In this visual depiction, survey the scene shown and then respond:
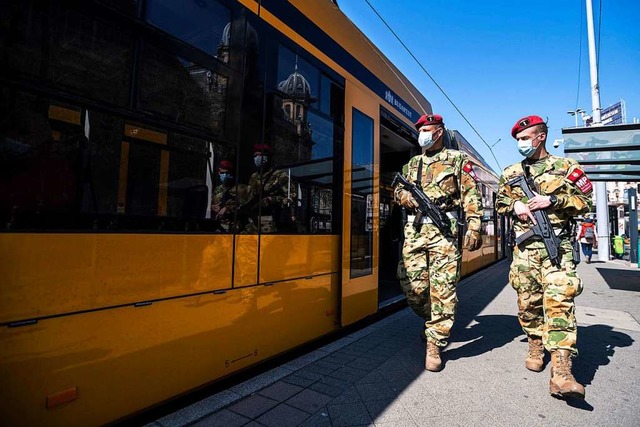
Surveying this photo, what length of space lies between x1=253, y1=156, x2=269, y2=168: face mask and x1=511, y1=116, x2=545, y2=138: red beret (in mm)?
2274

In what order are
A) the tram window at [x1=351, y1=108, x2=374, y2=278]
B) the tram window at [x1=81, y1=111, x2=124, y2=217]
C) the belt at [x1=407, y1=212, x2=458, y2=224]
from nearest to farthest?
the tram window at [x1=81, y1=111, x2=124, y2=217], the belt at [x1=407, y1=212, x2=458, y2=224], the tram window at [x1=351, y1=108, x2=374, y2=278]

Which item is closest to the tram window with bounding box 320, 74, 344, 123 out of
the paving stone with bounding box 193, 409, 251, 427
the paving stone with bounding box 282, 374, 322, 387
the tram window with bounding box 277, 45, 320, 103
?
the tram window with bounding box 277, 45, 320, 103

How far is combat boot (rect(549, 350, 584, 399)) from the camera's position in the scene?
2391 millimetres

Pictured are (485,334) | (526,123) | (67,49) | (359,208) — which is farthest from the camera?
(485,334)

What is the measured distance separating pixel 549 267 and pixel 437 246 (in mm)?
886

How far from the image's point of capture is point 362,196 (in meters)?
4.11

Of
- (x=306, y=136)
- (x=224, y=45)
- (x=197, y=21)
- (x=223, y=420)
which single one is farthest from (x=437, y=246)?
(x=197, y=21)

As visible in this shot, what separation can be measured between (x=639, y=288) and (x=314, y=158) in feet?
28.7

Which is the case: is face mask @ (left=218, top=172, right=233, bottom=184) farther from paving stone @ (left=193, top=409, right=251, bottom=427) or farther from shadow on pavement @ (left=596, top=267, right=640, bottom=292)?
shadow on pavement @ (left=596, top=267, right=640, bottom=292)

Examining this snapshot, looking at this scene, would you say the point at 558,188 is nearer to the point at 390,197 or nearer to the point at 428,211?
the point at 428,211

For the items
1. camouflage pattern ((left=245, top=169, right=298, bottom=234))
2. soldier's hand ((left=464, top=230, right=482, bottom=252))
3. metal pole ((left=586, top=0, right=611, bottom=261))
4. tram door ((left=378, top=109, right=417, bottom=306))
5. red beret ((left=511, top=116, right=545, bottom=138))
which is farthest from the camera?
metal pole ((left=586, top=0, right=611, bottom=261))

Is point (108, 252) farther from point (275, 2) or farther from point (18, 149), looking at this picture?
point (275, 2)

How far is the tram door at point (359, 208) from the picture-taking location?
12.4 ft

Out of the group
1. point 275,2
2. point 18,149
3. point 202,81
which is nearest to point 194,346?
point 18,149
